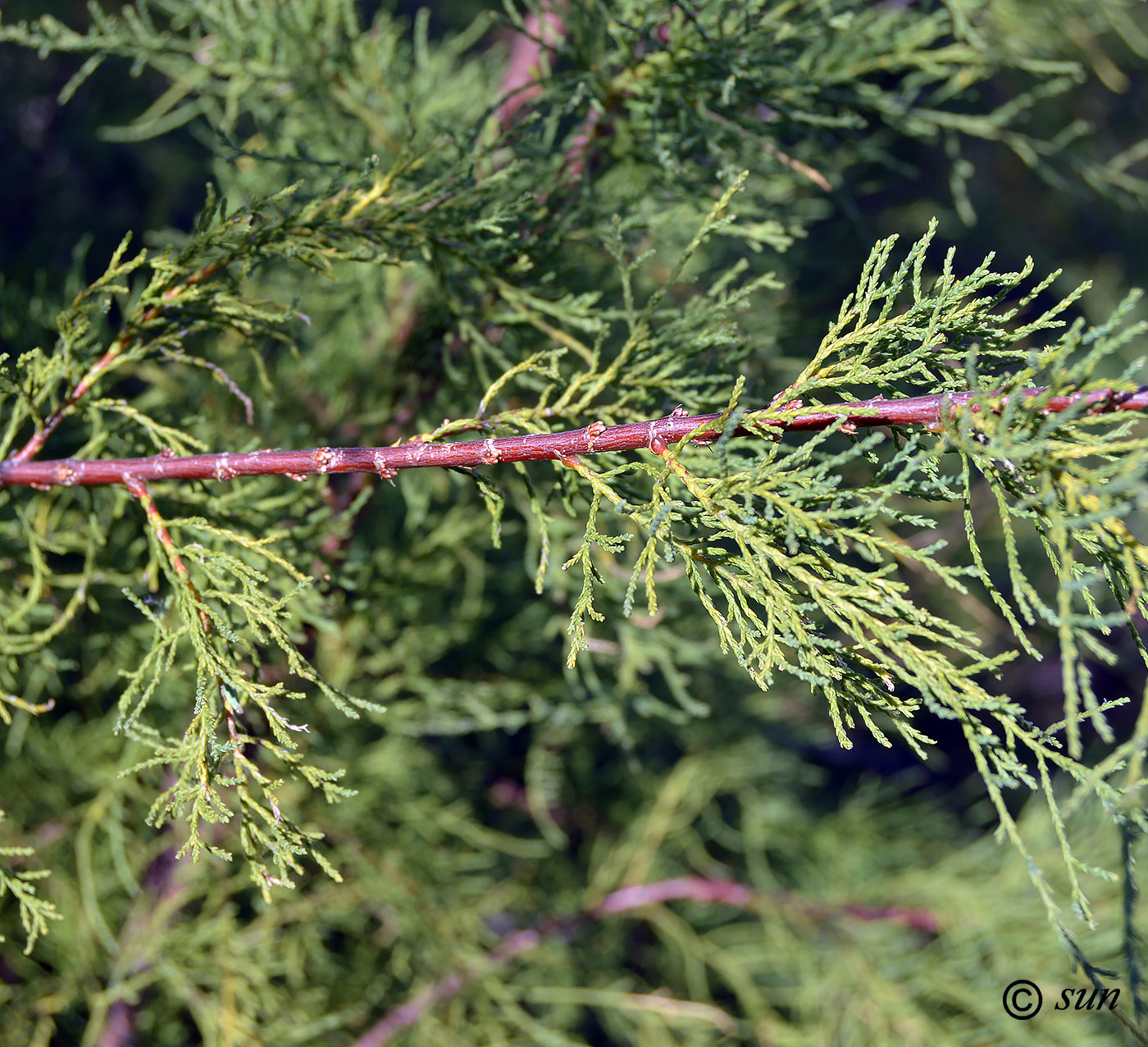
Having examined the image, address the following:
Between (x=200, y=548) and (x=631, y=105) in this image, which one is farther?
(x=631, y=105)

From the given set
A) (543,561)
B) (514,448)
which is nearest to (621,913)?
(543,561)

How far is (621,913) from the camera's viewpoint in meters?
2.47

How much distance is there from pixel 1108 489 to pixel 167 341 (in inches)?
43.8

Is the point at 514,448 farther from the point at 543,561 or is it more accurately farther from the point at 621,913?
the point at 621,913

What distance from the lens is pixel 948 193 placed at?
3.47m

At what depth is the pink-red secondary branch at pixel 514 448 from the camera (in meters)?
0.82

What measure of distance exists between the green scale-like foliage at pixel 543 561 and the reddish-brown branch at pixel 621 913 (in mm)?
30

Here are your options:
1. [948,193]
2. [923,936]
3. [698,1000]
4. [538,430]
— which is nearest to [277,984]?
[698,1000]

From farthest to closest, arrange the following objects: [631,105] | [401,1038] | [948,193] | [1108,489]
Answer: [948,193], [401,1038], [631,105], [1108,489]

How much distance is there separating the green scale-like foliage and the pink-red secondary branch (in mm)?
28

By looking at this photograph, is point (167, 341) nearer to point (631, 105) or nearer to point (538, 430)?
point (538, 430)

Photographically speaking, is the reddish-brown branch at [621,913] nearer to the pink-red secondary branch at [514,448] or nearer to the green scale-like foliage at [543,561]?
the green scale-like foliage at [543,561]

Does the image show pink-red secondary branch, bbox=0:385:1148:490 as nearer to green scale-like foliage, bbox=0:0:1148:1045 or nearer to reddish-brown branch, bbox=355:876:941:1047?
green scale-like foliage, bbox=0:0:1148:1045

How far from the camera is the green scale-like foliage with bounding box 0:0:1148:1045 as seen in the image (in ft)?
2.75
